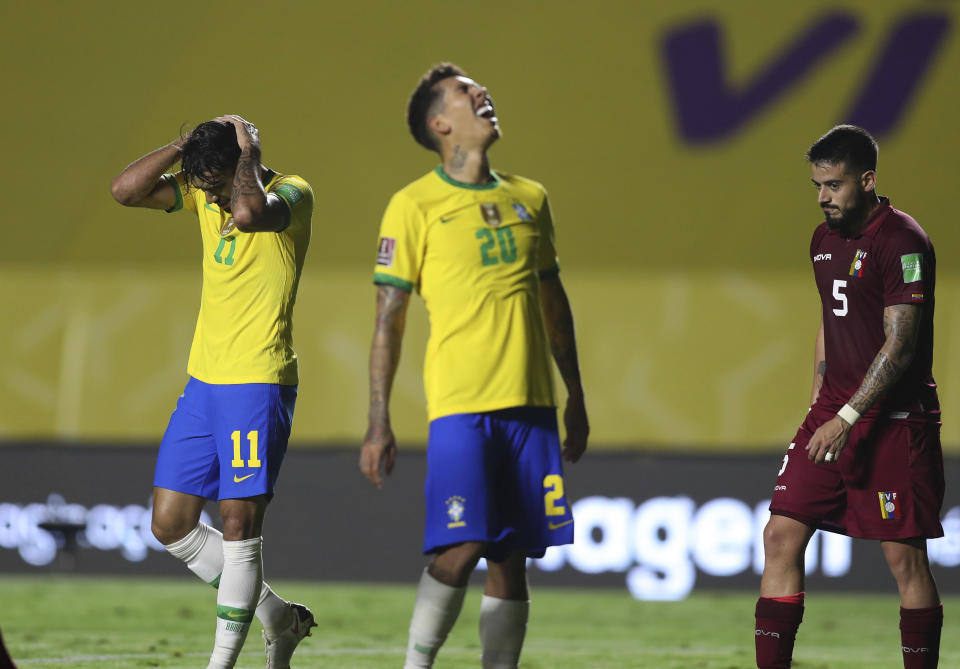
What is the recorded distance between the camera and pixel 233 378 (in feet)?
16.0

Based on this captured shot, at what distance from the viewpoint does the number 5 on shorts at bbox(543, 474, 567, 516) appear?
432 centimetres

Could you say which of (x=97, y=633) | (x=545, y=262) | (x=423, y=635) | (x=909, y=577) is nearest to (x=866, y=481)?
(x=909, y=577)

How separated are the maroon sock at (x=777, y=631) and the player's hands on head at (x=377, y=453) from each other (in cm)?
145

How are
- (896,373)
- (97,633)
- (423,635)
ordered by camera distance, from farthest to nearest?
1. (97,633)
2. (896,373)
3. (423,635)

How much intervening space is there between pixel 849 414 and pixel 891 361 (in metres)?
0.22

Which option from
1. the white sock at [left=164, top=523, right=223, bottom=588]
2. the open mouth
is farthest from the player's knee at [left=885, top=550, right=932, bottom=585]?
the white sock at [left=164, top=523, right=223, bottom=588]

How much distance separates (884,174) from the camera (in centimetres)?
1136

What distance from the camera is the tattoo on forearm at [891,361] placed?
179 inches

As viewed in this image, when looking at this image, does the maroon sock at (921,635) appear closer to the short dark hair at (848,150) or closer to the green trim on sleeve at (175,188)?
the short dark hair at (848,150)

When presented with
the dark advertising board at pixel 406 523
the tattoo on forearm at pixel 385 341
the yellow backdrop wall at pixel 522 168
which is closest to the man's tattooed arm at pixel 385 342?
the tattoo on forearm at pixel 385 341

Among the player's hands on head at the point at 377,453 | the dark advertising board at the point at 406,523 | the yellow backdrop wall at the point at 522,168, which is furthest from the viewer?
the yellow backdrop wall at the point at 522,168

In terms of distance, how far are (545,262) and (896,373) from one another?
1.23m

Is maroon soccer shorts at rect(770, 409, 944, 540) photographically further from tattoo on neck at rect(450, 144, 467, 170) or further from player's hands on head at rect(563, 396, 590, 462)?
tattoo on neck at rect(450, 144, 467, 170)

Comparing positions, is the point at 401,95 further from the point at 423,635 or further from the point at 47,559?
the point at 423,635
